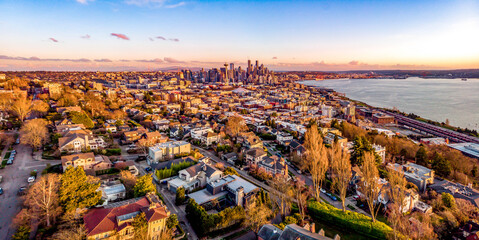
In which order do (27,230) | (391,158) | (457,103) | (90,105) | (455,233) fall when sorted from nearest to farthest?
(27,230)
(455,233)
(391,158)
(90,105)
(457,103)

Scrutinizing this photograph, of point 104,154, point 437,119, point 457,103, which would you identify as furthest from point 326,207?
point 457,103

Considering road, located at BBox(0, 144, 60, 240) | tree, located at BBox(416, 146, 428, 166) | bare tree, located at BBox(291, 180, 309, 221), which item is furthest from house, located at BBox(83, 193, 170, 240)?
tree, located at BBox(416, 146, 428, 166)

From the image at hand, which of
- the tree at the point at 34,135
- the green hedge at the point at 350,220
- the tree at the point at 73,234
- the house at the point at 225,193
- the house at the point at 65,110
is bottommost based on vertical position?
the green hedge at the point at 350,220

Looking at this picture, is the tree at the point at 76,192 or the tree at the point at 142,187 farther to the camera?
the tree at the point at 142,187

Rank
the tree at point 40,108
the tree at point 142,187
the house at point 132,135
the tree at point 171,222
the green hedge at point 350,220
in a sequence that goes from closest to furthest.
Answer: the tree at point 171,222 < the green hedge at point 350,220 < the tree at point 142,187 < the house at point 132,135 < the tree at point 40,108

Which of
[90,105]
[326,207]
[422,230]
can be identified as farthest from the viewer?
[90,105]

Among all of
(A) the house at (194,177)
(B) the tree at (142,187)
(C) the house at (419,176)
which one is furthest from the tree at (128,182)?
(C) the house at (419,176)

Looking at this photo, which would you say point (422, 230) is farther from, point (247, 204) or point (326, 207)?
point (247, 204)

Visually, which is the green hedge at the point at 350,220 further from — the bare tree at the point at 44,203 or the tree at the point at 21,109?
the tree at the point at 21,109
